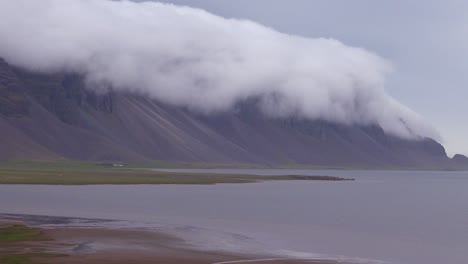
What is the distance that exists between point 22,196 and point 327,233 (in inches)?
1687

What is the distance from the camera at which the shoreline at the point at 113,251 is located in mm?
39812

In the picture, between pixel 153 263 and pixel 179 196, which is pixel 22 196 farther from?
pixel 153 263

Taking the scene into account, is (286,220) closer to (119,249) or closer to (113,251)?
(119,249)

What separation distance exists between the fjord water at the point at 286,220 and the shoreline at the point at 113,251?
8.83 ft

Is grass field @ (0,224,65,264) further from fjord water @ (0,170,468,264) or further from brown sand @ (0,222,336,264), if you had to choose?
fjord water @ (0,170,468,264)

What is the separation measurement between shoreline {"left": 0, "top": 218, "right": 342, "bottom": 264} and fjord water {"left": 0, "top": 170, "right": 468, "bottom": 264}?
2.69 metres

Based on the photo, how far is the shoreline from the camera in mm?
39812

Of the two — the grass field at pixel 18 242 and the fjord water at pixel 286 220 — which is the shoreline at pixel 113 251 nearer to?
the grass field at pixel 18 242

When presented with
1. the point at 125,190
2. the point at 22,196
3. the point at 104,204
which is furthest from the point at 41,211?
the point at 125,190

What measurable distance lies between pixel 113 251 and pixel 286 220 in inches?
1222

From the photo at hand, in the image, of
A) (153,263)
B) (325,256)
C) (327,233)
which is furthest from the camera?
(327,233)

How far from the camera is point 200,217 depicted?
237 feet

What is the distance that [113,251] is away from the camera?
43031 millimetres

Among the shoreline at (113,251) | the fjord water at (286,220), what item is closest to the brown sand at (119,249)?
the shoreline at (113,251)
